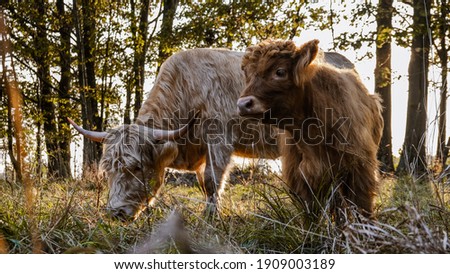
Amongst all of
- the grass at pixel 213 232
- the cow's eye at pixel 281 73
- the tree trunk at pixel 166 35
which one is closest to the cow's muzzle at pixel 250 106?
the cow's eye at pixel 281 73

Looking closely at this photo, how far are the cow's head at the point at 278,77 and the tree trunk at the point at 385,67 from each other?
6199 millimetres

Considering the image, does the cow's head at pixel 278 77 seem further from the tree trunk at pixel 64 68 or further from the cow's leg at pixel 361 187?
the tree trunk at pixel 64 68

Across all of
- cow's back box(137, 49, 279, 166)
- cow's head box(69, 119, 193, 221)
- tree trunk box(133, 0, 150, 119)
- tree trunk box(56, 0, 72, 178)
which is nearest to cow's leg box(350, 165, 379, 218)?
cow's head box(69, 119, 193, 221)

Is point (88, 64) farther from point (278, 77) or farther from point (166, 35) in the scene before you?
point (278, 77)

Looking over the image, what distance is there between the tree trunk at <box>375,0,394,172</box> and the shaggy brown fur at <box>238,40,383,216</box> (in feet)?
19.8

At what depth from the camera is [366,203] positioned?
360cm

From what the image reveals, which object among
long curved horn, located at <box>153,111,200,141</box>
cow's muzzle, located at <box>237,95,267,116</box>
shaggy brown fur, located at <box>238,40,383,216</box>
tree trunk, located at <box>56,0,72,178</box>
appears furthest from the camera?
tree trunk, located at <box>56,0,72,178</box>

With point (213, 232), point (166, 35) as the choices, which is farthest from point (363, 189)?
point (166, 35)

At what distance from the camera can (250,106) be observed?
338 cm

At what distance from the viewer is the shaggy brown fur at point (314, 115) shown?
3.51 meters

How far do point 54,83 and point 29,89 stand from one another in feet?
2.36

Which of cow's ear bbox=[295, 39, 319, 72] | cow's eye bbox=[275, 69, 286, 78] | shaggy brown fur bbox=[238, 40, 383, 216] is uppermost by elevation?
cow's ear bbox=[295, 39, 319, 72]

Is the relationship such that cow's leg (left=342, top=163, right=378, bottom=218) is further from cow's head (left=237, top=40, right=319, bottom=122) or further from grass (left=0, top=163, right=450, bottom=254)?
cow's head (left=237, top=40, right=319, bottom=122)

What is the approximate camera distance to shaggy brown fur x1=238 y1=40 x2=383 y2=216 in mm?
3506
